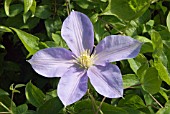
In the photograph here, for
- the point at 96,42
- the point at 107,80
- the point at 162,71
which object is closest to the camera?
the point at 107,80

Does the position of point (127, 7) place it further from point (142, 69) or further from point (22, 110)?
point (22, 110)

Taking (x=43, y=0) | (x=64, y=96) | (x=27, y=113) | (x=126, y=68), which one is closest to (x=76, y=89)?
(x=64, y=96)

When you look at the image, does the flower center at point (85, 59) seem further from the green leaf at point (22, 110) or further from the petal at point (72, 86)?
the green leaf at point (22, 110)

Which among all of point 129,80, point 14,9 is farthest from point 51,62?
point 14,9

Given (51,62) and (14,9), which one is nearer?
(51,62)

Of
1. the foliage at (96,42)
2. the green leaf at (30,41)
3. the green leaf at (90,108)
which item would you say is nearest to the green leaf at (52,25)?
the foliage at (96,42)

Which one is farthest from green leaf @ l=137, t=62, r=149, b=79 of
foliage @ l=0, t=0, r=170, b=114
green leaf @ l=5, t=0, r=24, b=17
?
green leaf @ l=5, t=0, r=24, b=17

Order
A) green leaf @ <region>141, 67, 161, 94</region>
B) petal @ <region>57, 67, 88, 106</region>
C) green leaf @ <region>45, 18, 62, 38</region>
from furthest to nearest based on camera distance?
green leaf @ <region>45, 18, 62, 38</region>, green leaf @ <region>141, 67, 161, 94</region>, petal @ <region>57, 67, 88, 106</region>

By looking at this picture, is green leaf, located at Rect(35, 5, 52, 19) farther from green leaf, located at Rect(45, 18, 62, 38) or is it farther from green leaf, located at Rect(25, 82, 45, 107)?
green leaf, located at Rect(25, 82, 45, 107)

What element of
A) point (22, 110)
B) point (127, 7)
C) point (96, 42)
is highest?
point (127, 7)
